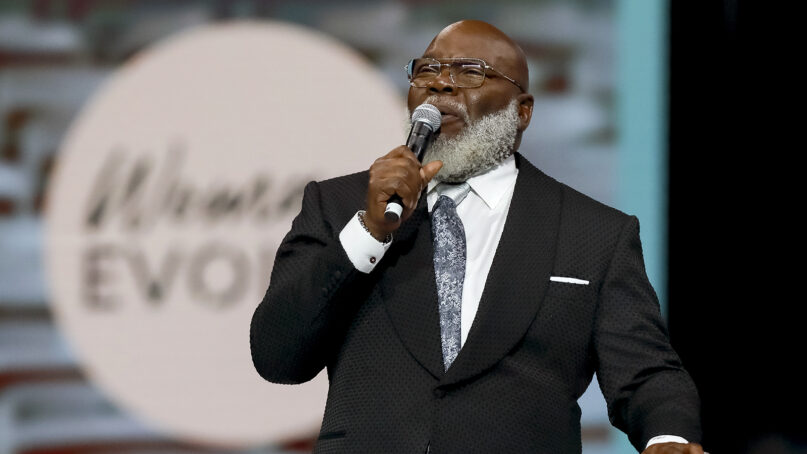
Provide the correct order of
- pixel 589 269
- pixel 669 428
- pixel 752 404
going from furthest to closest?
1. pixel 752 404
2. pixel 589 269
3. pixel 669 428

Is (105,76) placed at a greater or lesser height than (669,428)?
greater

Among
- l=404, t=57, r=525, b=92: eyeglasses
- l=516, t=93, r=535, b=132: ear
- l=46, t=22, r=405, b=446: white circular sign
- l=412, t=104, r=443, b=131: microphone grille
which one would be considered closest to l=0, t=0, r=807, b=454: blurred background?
l=46, t=22, r=405, b=446: white circular sign

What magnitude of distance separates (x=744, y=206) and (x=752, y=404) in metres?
0.58

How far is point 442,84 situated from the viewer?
5.76 ft

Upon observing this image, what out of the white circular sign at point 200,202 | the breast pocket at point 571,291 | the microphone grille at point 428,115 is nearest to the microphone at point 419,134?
the microphone grille at point 428,115

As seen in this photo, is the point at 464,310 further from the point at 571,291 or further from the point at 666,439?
the point at 666,439

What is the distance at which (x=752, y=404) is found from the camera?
2.99 m

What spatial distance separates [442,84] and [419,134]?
→ 8.2 inches

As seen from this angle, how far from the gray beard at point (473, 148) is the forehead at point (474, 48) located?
0.10m

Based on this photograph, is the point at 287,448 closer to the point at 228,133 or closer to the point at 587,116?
the point at 228,133

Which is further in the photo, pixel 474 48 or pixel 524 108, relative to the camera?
pixel 524 108

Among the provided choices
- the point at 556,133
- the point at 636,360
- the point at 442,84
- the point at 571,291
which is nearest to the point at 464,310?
the point at 571,291

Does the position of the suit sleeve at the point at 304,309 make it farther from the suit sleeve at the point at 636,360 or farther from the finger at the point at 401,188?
the suit sleeve at the point at 636,360

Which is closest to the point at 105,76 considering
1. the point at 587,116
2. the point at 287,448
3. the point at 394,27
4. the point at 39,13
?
the point at 39,13
